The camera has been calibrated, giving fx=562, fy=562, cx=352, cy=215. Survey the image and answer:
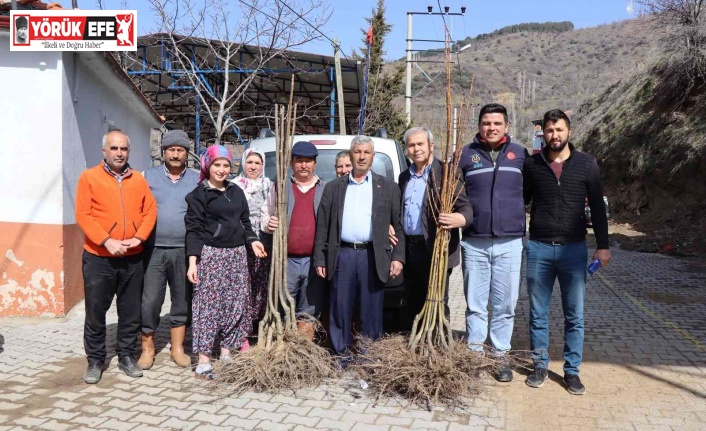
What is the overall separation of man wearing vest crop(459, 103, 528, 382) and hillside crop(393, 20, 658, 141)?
3570 cm

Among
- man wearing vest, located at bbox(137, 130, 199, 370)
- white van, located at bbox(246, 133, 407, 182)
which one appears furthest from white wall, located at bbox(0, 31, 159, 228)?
white van, located at bbox(246, 133, 407, 182)

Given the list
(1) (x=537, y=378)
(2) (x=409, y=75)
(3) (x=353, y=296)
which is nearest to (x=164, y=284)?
(3) (x=353, y=296)

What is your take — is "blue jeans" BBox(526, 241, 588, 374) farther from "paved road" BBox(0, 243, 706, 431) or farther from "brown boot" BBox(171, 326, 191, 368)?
"brown boot" BBox(171, 326, 191, 368)

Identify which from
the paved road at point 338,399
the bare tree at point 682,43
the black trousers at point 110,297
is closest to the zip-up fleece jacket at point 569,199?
the paved road at point 338,399

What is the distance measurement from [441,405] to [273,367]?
3.90 ft

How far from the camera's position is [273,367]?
13.0 feet

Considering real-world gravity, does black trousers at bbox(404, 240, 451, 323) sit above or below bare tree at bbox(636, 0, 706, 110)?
below

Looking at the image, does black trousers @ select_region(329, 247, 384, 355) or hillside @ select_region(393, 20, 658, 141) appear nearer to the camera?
black trousers @ select_region(329, 247, 384, 355)

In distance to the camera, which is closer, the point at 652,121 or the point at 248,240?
the point at 248,240

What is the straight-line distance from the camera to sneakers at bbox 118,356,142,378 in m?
4.36

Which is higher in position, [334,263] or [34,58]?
[34,58]

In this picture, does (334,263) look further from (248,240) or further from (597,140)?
(597,140)

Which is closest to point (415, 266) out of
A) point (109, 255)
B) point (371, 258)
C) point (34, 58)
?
point (371, 258)

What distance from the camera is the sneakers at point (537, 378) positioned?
4.14 meters
